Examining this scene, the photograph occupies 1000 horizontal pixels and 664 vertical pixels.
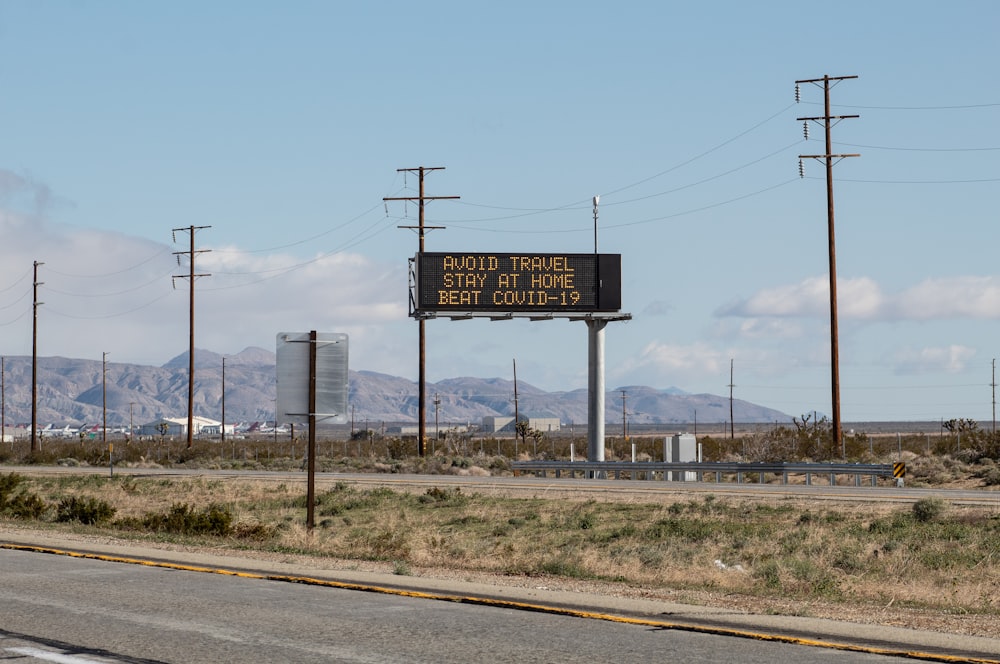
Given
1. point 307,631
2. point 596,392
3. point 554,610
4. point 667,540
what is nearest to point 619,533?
point 667,540

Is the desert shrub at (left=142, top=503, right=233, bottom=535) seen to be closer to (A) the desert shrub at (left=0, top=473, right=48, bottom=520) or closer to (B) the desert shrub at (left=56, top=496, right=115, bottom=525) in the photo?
(B) the desert shrub at (left=56, top=496, right=115, bottom=525)

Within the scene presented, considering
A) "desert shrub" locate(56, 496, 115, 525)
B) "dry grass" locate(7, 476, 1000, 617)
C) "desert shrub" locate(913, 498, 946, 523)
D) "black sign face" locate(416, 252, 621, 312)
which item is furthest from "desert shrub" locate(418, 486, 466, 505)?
"desert shrub" locate(913, 498, 946, 523)

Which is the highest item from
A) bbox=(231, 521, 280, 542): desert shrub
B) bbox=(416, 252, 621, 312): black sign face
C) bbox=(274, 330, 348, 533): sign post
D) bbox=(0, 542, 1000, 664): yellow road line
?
bbox=(416, 252, 621, 312): black sign face

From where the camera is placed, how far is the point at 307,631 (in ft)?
37.1

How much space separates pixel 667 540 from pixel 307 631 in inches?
664

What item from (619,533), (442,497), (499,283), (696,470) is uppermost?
(499,283)

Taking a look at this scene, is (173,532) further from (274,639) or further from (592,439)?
(592,439)

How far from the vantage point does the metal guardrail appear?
4286cm

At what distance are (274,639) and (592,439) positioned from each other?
41.4 metres

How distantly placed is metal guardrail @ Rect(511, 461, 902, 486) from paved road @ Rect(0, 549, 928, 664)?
31.3m

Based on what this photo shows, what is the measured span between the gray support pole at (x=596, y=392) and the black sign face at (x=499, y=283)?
3.02 metres

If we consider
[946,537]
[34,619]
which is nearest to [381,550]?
[34,619]

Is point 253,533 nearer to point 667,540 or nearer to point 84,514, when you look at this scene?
point 84,514

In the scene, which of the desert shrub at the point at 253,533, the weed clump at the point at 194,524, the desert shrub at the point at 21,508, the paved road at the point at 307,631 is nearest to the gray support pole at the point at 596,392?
the desert shrub at the point at 21,508
